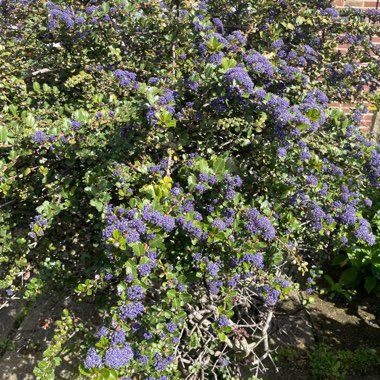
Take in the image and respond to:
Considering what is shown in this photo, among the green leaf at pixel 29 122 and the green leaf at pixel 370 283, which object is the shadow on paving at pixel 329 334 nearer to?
the green leaf at pixel 370 283

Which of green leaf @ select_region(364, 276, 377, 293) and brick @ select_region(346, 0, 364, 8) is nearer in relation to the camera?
green leaf @ select_region(364, 276, 377, 293)

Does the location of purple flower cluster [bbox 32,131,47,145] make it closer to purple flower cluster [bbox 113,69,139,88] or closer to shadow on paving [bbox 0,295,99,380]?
purple flower cluster [bbox 113,69,139,88]

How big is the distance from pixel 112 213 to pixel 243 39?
1224 mm

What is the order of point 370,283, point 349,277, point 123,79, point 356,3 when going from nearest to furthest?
point 123,79
point 370,283
point 349,277
point 356,3

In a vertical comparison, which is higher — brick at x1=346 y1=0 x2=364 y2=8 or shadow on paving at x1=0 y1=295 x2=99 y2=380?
brick at x1=346 y1=0 x2=364 y2=8

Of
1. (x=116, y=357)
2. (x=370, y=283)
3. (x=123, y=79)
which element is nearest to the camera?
(x=116, y=357)

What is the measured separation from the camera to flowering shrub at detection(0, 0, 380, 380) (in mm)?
1644

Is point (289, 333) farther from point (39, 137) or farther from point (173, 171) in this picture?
point (39, 137)

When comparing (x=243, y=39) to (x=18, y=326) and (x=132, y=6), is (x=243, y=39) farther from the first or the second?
(x=18, y=326)

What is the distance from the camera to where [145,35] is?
2.57 meters

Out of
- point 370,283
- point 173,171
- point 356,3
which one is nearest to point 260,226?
point 173,171

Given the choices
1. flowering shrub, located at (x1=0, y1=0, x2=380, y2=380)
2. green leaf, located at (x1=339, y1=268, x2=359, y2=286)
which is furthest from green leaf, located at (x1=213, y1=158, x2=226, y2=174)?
green leaf, located at (x1=339, y1=268, x2=359, y2=286)

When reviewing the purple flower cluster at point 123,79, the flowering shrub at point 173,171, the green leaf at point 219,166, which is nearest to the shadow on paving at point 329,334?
the flowering shrub at point 173,171

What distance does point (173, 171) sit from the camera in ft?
6.68
